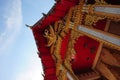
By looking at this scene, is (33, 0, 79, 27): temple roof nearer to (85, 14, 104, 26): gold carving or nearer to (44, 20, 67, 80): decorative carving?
(44, 20, 67, 80): decorative carving

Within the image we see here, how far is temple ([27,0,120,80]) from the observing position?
8430 millimetres

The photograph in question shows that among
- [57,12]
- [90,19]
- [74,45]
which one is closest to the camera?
[90,19]

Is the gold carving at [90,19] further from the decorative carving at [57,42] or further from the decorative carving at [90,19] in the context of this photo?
the decorative carving at [57,42]

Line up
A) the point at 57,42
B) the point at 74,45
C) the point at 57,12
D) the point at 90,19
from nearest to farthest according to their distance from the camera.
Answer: the point at 90,19
the point at 57,12
the point at 74,45
the point at 57,42

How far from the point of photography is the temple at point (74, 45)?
8430 millimetres

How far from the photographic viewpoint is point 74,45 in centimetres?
945

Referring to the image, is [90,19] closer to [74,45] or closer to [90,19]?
[90,19]

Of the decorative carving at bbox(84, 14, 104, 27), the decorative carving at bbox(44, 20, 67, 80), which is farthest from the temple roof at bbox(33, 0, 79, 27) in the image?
the decorative carving at bbox(84, 14, 104, 27)

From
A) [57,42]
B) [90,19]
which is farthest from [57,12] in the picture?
[90,19]

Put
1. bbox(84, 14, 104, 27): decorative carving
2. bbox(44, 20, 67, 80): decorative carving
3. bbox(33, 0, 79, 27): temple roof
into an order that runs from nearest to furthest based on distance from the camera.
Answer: bbox(84, 14, 104, 27): decorative carving → bbox(33, 0, 79, 27): temple roof → bbox(44, 20, 67, 80): decorative carving

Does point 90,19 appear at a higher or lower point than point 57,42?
higher

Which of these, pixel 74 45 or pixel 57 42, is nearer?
pixel 74 45

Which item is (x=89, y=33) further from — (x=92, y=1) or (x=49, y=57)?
(x=49, y=57)

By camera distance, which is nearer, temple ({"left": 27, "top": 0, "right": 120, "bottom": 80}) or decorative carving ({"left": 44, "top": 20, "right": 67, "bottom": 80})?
temple ({"left": 27, "top": 0, "right": 120, "bottom": 80})
